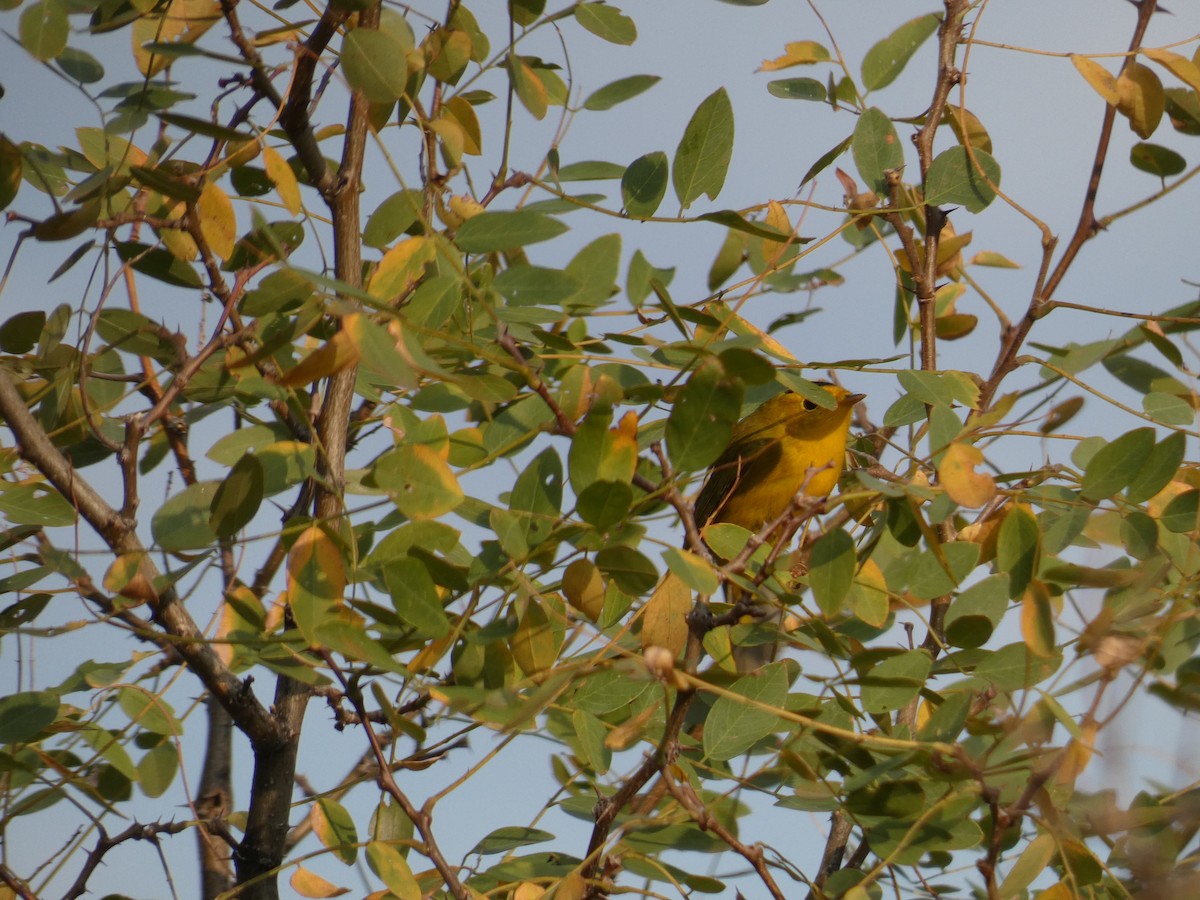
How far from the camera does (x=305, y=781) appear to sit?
224cm

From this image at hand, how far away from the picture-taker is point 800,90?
2.00 meters

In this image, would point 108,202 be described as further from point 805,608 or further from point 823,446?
point 823,446

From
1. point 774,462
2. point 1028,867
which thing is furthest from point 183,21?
point 774,462

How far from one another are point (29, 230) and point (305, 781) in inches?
50.7

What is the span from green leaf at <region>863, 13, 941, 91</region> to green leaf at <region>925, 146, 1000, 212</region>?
19cm

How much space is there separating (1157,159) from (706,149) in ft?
2.74

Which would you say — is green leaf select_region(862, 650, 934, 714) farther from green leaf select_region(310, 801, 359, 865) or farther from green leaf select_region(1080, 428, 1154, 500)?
green leaf select_region(310, 801, 359, 865)

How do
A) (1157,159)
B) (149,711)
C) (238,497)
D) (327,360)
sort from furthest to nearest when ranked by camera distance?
(1157,159) → (149,711) → (238,497) → (327,360)

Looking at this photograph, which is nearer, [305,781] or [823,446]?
[305,781]

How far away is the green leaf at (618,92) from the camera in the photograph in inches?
66.6

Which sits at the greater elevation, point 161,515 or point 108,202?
point 108,202

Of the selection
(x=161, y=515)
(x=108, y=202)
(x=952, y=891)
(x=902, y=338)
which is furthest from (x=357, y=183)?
(x=952, y=891)

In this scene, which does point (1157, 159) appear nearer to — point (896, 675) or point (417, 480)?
point (896, 675)

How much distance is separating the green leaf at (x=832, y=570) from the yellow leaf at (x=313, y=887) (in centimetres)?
81
